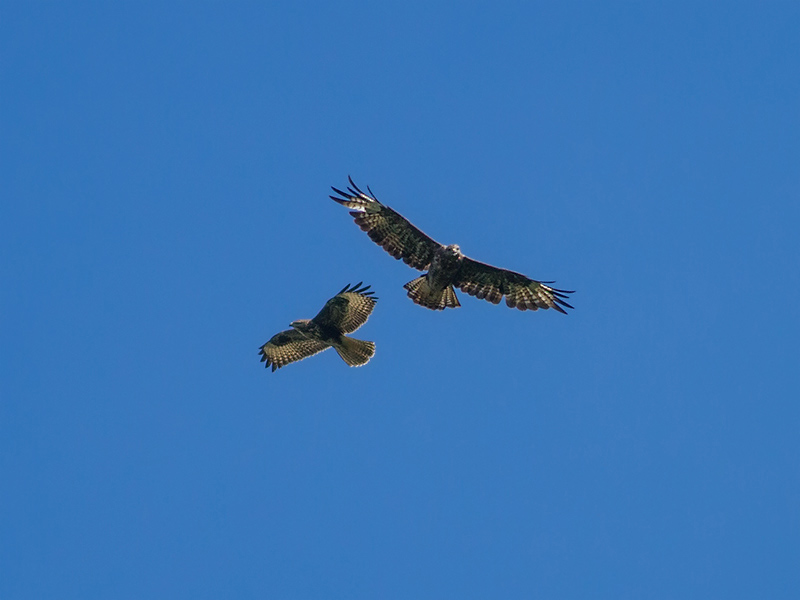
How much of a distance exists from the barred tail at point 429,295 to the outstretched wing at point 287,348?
2172 millimetres

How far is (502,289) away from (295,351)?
3986 millimetres

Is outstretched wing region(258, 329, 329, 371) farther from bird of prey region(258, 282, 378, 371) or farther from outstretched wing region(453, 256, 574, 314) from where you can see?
outstretched wing region(453, 256, 574, 314)

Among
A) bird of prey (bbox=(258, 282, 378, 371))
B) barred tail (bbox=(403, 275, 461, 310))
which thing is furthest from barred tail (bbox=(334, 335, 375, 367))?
barred tail (bbox=(403, 275, 461, 310))

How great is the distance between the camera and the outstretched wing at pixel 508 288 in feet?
68.5

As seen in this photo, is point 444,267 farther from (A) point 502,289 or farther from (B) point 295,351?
(B) point 295,351

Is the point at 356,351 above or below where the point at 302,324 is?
above

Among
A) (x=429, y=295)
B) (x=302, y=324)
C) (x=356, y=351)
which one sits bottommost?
(x=302, y=324)

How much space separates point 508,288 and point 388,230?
220cm

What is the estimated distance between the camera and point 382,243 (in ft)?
68.8

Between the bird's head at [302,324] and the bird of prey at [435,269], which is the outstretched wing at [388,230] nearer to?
Answer: the bird of prey at [435,269]

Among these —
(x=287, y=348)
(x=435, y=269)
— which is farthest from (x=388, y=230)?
(x=287, y=348)

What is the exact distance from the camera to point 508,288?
2119 cm

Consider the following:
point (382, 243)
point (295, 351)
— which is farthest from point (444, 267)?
point (295, 351)

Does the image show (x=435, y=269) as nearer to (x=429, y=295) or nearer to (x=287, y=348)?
(x=429, y=295)
